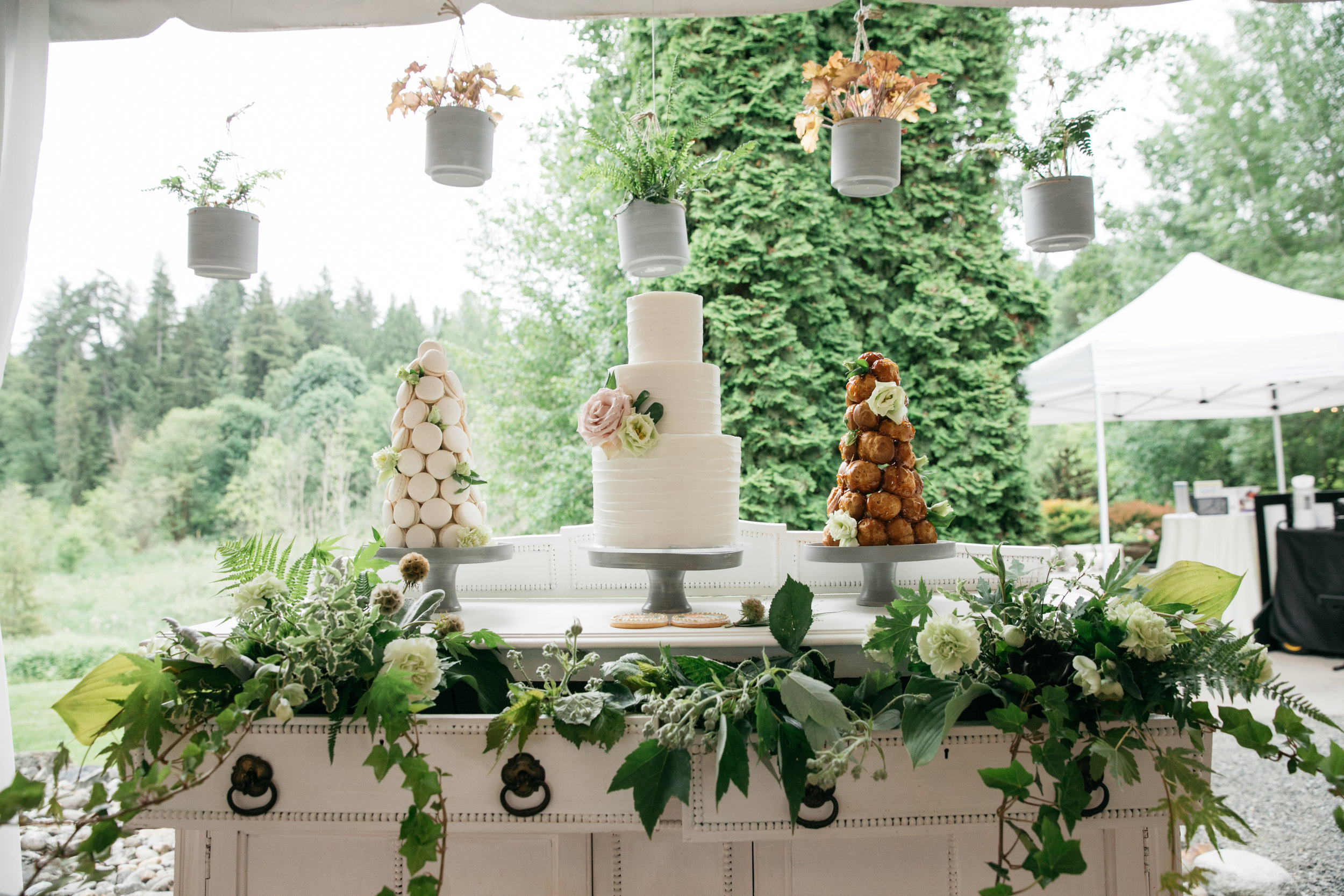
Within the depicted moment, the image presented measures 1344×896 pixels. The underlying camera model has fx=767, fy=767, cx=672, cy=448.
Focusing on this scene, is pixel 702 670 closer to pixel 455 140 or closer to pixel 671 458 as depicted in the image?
pixel 671 458

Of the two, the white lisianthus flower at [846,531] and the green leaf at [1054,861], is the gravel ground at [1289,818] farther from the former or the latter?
the green leaf at [1054,861]

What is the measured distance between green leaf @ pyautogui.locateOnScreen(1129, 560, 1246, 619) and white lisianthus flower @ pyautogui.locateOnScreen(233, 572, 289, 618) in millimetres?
1315

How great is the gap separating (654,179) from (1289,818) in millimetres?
3226

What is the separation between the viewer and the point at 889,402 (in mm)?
1617

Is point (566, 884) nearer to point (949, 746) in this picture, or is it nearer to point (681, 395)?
point (949, 746)

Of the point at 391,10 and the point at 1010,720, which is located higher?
the point at 391,10

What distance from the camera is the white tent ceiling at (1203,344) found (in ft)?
14.3

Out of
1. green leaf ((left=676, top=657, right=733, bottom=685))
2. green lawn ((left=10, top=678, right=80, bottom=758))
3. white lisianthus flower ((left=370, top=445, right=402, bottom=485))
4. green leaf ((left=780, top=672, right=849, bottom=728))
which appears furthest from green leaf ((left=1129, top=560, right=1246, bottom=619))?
green lawn ((left=10, top=678, right=80, bottom=758))

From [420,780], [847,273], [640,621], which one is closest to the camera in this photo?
[420,780]

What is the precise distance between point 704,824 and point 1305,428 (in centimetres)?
1067

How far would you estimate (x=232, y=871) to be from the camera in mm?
1287

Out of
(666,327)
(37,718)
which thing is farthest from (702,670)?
(37,718)

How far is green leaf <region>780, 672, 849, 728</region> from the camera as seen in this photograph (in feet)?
3.17

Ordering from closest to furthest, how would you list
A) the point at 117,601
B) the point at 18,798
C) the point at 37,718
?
the point at 18,798 → the point at 37,718 → the point at 117,601
